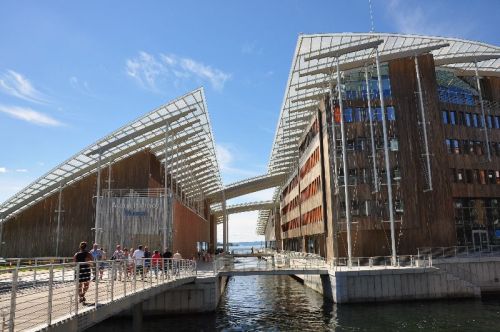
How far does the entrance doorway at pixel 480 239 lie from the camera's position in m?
39.6

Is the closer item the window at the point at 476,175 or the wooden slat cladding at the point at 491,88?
the window at the point at 476,175

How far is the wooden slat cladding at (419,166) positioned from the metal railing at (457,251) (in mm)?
578

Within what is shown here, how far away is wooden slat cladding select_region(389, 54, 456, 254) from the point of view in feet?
124

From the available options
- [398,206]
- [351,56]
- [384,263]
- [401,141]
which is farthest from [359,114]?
[384,263]

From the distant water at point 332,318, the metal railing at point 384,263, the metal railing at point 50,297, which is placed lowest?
the distant water at point 332,318

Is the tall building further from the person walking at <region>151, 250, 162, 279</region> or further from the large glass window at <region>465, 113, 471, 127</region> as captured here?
the person walking at <region>151, 250, 162, 279</region>

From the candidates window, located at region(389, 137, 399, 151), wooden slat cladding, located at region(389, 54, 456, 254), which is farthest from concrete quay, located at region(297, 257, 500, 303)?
window, located at region(389, 137, 399, 151)

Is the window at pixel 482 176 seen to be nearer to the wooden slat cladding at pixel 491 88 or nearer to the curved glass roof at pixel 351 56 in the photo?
the wooden slat cladding at pixel 491 88

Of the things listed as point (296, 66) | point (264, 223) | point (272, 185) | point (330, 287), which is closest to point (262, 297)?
point (330, 287)

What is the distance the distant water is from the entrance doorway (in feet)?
31.5

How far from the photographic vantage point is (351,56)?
3909 cm

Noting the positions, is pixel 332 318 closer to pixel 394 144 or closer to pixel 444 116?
pixel 394 144

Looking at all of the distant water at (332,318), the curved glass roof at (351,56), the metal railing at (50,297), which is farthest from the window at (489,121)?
the metal railing at (50,297)

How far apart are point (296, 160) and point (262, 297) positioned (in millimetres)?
33777
